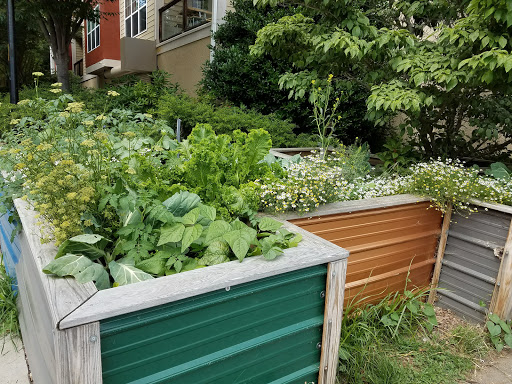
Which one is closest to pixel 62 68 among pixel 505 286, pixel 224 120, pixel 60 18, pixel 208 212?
pixel 60 18

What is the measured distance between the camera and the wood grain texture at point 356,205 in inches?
97.9

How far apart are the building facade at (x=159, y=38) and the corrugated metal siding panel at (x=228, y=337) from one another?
7.39 meters

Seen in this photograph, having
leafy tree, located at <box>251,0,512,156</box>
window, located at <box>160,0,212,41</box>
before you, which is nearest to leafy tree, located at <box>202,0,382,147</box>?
leafy tree, located at <box>251,0,512,156</box>

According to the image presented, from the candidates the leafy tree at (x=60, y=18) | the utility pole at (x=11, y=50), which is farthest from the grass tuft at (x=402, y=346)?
the leafy tree at (x=60, y=18)

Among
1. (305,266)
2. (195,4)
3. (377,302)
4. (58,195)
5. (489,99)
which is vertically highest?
(195,4)

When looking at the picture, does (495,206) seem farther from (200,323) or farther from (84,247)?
(84,247)

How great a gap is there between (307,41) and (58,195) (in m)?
3.29

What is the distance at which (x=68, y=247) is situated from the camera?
66.1 inches

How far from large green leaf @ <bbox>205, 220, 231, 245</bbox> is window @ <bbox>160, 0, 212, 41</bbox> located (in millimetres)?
8045

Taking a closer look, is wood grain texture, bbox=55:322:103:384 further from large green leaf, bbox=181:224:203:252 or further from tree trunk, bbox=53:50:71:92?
tree trunk, bbox=53:50:71:92

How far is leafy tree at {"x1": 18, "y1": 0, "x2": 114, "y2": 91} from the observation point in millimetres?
9891

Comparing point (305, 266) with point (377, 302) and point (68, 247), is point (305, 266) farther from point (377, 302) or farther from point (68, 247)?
point (377, 302)

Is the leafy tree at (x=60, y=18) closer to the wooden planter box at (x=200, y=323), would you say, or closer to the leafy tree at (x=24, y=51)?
the leafy tree at (x=24, y=51)

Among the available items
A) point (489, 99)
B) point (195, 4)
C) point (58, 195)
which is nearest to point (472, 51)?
point (489, 99)
